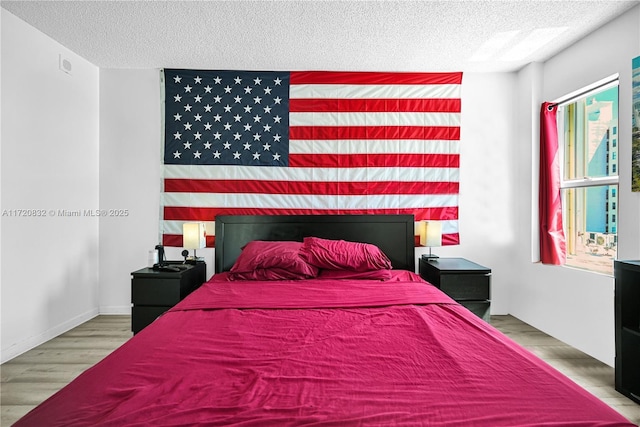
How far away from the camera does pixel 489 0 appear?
2.30 m

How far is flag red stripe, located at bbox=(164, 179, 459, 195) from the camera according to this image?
342cm

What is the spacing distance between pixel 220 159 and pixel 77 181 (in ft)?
4.18

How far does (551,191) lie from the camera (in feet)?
10.1

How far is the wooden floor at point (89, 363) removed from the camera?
6.49 feet

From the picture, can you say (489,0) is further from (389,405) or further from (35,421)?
(35,421)

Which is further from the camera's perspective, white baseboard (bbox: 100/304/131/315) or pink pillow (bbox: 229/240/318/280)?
white baseboard (bbox: 100/304/131/315)

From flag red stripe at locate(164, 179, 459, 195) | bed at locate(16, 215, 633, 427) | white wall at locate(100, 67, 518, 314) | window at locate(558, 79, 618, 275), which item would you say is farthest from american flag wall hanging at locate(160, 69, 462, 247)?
bed at locate(16, 215, 633, 427)

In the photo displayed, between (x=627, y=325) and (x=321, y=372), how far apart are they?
2.06m

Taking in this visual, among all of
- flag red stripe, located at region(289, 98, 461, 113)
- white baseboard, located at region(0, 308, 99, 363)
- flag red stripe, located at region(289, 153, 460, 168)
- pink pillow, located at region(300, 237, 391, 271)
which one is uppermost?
flag red stripe, located at region(289, 98, 461, 113)

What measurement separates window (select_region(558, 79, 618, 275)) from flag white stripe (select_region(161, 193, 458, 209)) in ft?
3.94

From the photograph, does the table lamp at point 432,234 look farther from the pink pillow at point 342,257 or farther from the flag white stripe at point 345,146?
the flag white stripe at point 345,146

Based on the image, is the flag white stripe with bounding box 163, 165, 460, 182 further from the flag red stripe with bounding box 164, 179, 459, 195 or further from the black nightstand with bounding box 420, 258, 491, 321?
the black nightstand with bounding box 420, 258, 491, 321

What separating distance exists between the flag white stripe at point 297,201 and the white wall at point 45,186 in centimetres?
80

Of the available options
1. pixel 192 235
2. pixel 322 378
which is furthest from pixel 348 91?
pixel 322 378
